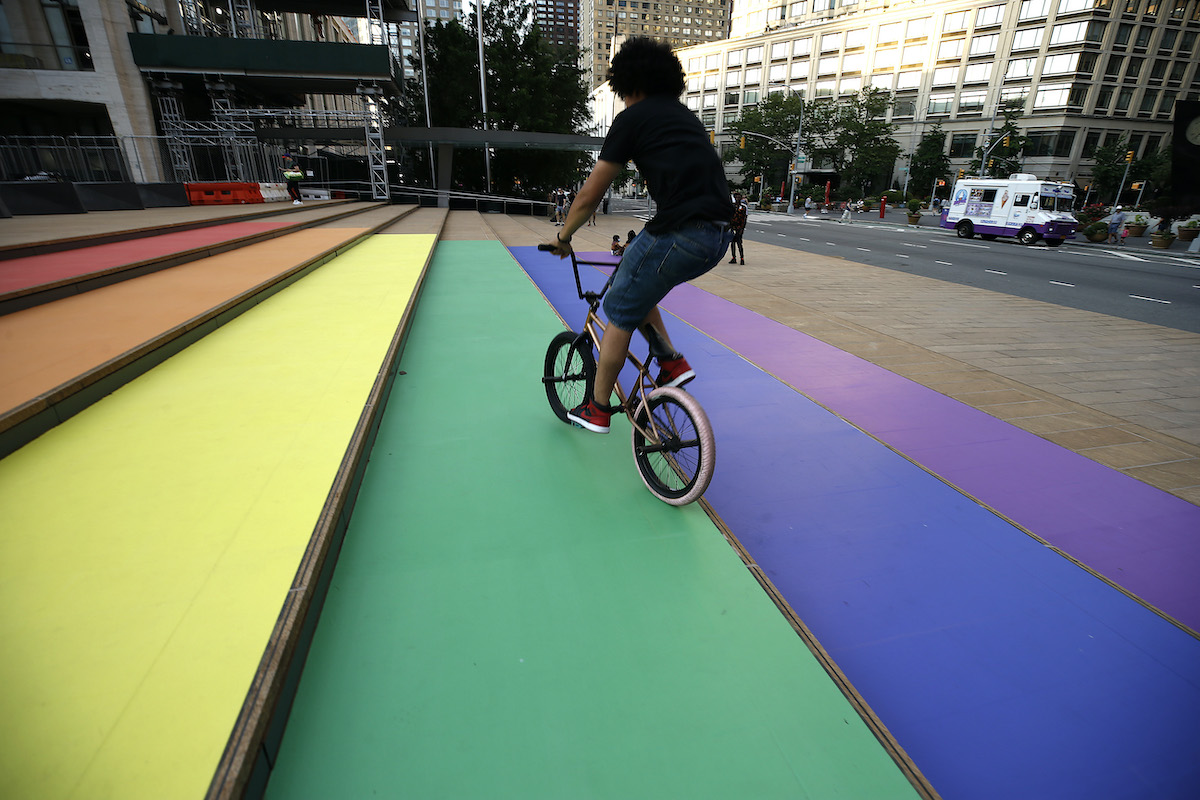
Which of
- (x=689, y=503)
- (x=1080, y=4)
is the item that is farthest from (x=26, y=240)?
(x=1080, y=4)

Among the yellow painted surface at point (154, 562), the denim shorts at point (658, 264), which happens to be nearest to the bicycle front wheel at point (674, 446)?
the denim shorts at point (658, 264)

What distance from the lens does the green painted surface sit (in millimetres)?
1570

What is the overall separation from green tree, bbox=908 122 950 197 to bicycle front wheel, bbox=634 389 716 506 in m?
70.4

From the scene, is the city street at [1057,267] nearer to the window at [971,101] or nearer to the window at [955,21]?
the window at [971,101]

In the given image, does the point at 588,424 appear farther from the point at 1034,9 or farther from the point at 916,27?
the point at 916,27

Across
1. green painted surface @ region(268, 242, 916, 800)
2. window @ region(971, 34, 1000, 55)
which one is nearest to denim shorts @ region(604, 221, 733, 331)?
green painted surface @ region(268, 242, 916, 800)

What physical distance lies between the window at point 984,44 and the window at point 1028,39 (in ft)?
6.73

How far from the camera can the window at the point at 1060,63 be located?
177ft

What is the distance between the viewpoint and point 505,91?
32094 millimetres

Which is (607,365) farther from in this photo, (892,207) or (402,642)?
(892,207)

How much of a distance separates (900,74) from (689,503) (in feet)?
278

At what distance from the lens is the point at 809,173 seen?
7362 centimetres

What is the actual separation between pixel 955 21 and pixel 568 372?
272ft

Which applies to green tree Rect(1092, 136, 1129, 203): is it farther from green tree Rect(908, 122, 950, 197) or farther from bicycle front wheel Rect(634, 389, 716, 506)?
bicycle front wheel Rect(634, 389, 716, 506)
